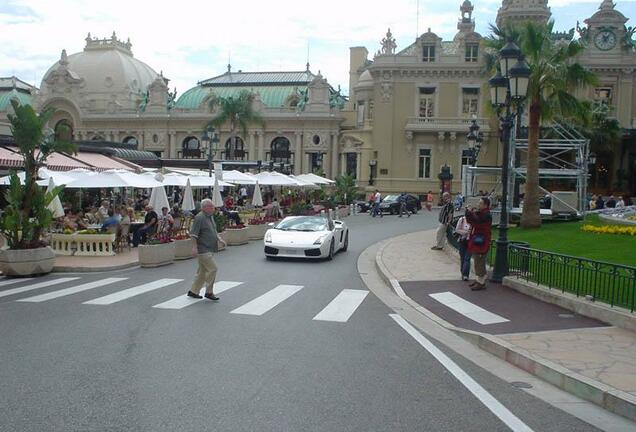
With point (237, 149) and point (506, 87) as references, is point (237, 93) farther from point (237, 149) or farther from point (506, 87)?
point (506, 87)

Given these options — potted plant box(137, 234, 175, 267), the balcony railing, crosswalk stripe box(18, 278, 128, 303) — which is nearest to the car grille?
potted plant box(137, 234, 175, 267)

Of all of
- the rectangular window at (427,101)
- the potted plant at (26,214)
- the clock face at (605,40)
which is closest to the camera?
the potted plant at (26,214)

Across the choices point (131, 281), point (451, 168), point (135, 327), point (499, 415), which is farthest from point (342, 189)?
point (499, 415)

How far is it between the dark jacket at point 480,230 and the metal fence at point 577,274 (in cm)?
90

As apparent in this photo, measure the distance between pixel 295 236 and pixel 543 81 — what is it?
11917mm

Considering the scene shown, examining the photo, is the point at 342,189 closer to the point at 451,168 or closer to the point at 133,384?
the point at 451,168

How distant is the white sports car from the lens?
17906 millimetres

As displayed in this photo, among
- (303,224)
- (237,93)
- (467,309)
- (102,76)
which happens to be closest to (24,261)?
(303,224)

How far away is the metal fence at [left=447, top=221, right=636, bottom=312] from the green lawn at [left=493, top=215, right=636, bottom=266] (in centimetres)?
201

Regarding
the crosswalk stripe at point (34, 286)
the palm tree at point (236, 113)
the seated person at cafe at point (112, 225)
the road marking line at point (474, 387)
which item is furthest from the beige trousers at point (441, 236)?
the palm tree at point (236, 113)

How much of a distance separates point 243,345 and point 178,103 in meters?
72.3

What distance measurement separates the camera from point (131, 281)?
13.9 m

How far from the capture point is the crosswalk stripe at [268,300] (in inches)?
417

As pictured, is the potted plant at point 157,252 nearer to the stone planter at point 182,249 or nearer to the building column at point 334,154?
the stone planter at point 182,249
